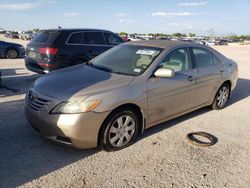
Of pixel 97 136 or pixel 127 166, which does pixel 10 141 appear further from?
pixel 127 166

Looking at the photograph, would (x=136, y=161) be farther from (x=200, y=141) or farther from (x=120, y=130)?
(x=200, y=141)

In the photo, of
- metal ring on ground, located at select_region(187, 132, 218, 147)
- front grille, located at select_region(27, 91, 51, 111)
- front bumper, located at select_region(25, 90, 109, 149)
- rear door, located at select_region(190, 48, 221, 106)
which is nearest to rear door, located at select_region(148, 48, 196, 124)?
rear door, located at select_region(190, 48, 221, 106)

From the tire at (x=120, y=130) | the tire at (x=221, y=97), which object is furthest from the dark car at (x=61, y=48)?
the tire at (x=120, y=130)

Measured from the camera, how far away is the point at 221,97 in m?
6.36

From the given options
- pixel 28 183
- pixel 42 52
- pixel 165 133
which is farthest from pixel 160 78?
pixel 42 52

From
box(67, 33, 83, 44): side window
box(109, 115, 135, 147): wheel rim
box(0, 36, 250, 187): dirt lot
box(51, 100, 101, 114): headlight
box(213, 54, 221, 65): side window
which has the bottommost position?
box(0, 36, 250, 187): dirt lot

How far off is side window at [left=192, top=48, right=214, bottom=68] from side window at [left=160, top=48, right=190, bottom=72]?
10.8 inches

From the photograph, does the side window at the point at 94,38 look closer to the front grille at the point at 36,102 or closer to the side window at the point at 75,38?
the side window at the point at 75,38

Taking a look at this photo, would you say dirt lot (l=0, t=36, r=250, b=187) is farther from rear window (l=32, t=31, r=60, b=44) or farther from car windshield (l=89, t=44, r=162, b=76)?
rear window (l=32, t=31, r=60, b=44)

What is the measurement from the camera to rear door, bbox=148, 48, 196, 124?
4.43 m

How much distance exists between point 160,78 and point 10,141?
254cm

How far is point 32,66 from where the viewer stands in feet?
27.0

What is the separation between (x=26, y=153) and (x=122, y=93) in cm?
158

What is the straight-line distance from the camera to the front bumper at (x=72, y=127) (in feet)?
11.8
